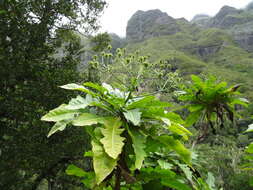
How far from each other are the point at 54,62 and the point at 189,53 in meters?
102

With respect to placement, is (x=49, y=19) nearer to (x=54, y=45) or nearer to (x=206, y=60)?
(x=54, y=45)

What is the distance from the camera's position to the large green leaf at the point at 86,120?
140 cm

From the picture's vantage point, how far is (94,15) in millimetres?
9625

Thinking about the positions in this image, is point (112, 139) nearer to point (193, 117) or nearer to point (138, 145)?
point (138, 145)

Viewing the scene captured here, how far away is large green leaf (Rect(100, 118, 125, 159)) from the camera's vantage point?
1.27m

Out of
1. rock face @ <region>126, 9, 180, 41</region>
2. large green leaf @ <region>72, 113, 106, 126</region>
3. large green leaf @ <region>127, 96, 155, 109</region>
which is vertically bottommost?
large green leaf @ <region>72, 113, 106, 126</region>

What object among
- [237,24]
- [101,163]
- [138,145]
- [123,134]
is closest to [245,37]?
[237,24]

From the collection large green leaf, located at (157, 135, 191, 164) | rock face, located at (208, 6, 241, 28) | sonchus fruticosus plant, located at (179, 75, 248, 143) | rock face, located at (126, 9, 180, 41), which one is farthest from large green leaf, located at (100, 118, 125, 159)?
rock face, located at (208, 6, 241, 28)

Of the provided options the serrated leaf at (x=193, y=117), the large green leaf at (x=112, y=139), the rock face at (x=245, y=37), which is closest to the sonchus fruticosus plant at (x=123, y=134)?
the large green leaf at (x=112, y=139)

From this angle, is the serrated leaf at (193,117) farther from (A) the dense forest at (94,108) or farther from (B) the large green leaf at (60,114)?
(B) the large green leaf at (60,114)

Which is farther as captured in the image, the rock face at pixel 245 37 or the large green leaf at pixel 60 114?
the rock face at pixel 245 37

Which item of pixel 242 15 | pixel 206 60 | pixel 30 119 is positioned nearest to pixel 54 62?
pixel 30 119

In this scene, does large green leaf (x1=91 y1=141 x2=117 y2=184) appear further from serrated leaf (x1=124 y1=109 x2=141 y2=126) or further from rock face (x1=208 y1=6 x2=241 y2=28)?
rock face (x1=208 y1=6 x2=241 y2=28)

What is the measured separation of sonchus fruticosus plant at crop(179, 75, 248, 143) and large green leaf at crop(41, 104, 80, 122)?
152cm
